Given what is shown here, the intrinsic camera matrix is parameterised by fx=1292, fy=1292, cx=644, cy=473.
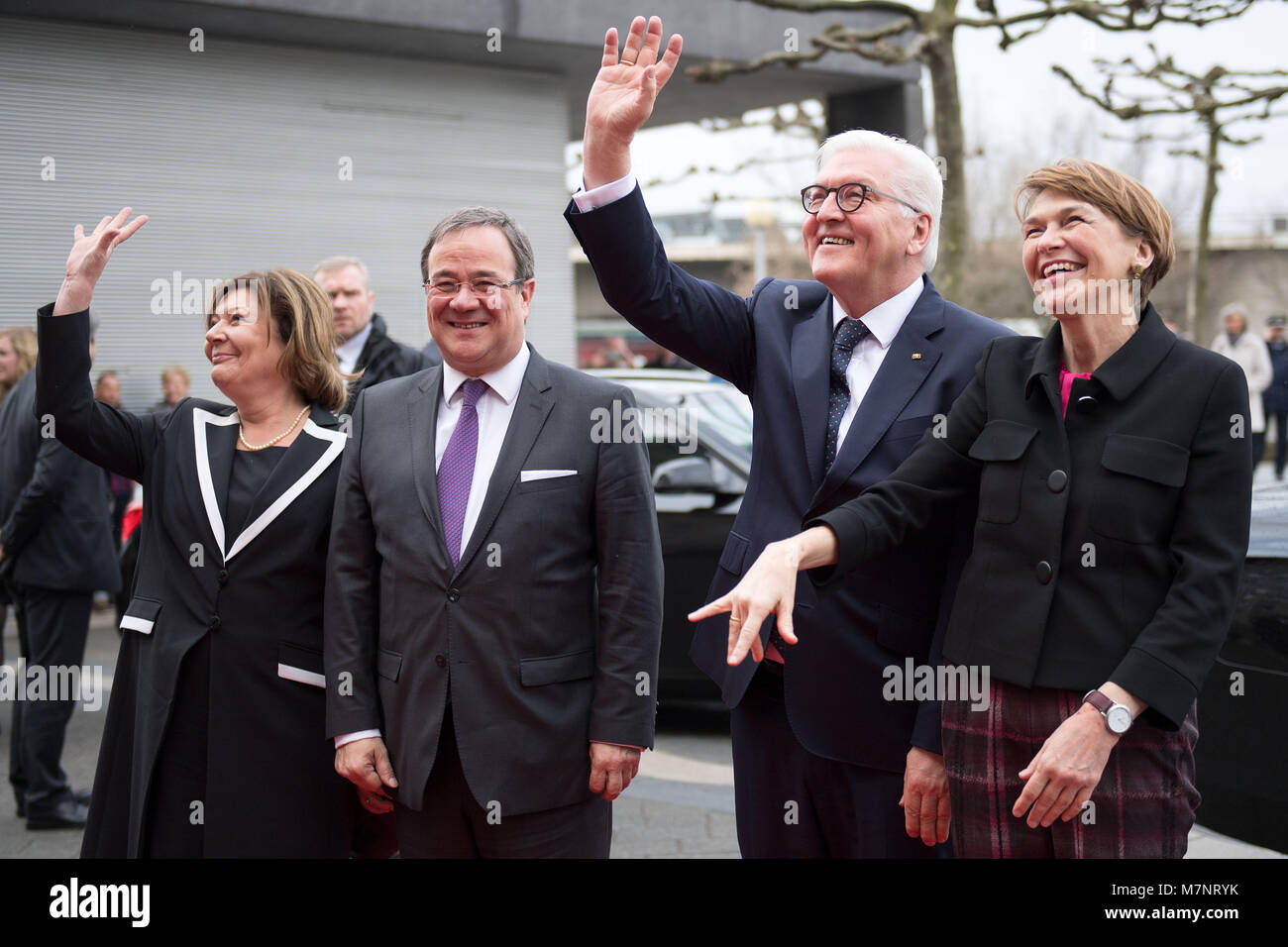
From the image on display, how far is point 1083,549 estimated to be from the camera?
2473 millimetres

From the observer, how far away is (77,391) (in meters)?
3.40

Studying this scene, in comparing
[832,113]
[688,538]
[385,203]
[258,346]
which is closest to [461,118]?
[385,203]

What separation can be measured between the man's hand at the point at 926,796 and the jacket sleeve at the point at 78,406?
7.32 ft

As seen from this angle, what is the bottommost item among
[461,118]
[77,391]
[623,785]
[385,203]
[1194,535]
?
[623,785]

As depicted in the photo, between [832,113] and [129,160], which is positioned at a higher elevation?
[832,113]

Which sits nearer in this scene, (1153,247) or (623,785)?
(1153,247)

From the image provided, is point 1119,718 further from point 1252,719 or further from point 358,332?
point 358,332

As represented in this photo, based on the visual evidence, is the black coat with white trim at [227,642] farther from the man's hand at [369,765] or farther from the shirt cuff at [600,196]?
the shirt cuff at [600,196]

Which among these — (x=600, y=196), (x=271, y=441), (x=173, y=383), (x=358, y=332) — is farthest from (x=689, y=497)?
(x=173, y=383)

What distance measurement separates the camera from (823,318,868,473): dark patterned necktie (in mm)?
2941

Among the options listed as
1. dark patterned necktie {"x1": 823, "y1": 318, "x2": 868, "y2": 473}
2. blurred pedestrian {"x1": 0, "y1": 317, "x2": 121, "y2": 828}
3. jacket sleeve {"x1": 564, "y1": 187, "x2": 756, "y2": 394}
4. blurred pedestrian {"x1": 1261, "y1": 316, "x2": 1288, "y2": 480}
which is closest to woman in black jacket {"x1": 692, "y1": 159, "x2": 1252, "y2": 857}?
dark patterned necktie {"x1": 823, "y1": 318, "x2": 868, "y2": 473}

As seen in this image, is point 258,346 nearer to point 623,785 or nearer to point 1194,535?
point 623,785

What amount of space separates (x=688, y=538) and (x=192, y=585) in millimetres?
3696

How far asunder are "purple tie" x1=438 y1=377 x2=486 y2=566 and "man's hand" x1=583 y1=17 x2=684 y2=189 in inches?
28.1
